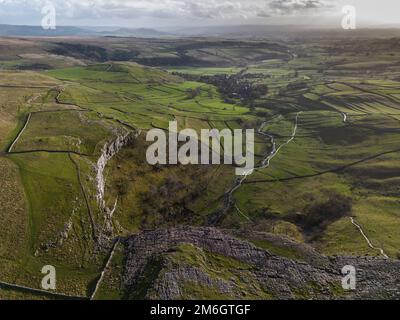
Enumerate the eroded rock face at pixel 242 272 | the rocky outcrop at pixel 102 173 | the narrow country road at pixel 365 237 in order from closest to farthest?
the eroded rock face at pixel 242 272 < the rocky outcrop at pixel 102 173 < the narrow country road at pixel 365 237

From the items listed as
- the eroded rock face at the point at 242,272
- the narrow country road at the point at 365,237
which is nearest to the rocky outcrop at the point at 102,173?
the eroded rock face at the point at 242,272

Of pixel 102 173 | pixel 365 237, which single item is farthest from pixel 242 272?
pixel 102 173

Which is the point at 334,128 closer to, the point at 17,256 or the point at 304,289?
the point at 304,289

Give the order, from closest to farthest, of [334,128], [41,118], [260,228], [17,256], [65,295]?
1. [65,295]
2. [17,256]
3. [260,228]
4. [41,118]
5. [334,128]

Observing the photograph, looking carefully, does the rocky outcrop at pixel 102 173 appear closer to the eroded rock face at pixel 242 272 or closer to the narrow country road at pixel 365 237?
the eroded rock face at pixel 242 272

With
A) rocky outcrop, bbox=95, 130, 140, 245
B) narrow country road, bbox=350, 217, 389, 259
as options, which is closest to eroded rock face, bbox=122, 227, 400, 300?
rocky outcrop, bbox=95, 130, 140, 245

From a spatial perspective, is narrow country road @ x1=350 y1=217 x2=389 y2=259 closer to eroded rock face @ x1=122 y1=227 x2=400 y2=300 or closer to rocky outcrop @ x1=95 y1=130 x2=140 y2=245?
eroded rock face @ x1=122 y1=227 x2=400 y2=300

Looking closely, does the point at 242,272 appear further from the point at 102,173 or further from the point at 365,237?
the point at 102,173
